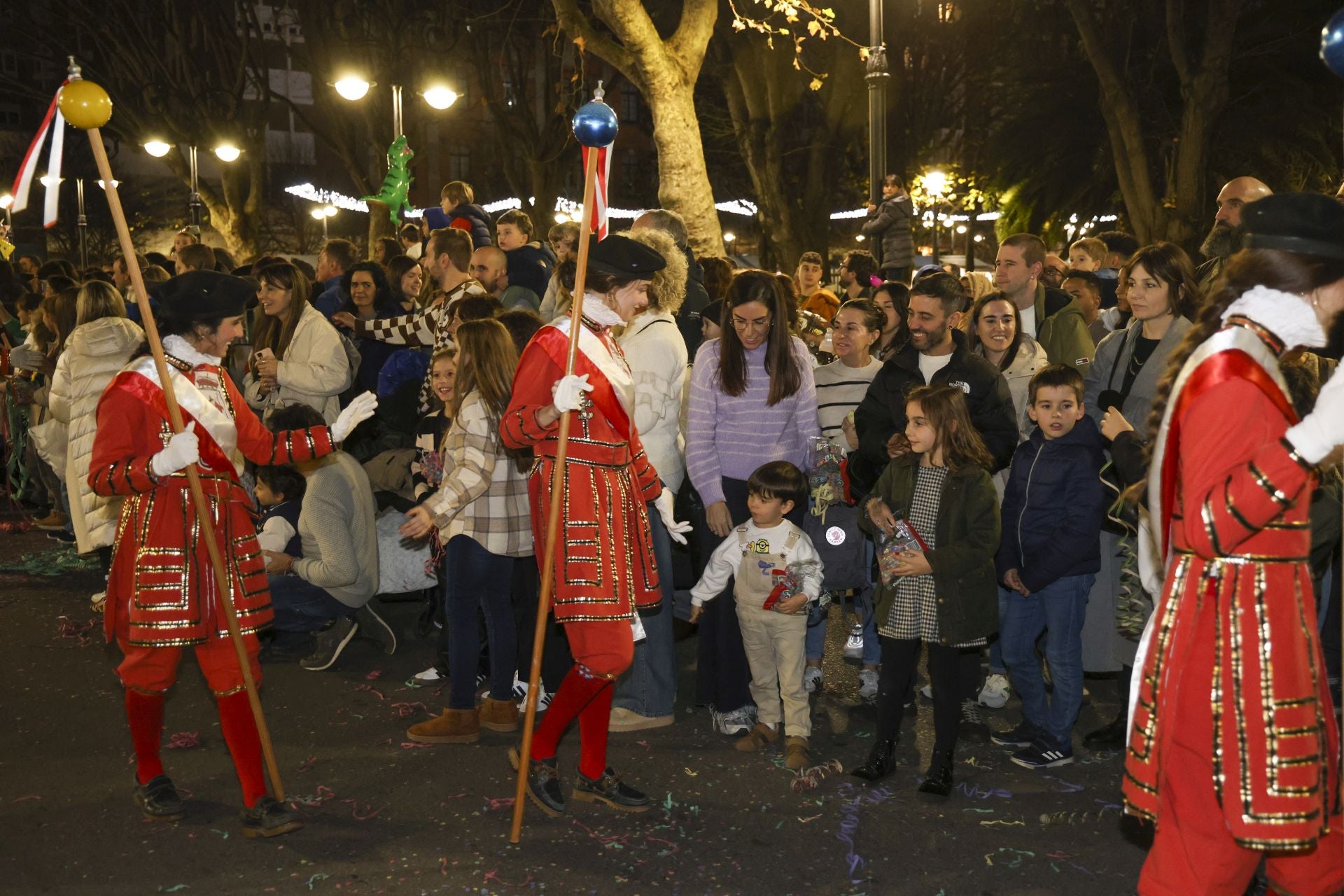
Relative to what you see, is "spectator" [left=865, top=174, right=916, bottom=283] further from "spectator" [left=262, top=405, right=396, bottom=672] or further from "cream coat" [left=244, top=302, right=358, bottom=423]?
"spectator" [left=262, top=405, right=396, bottom=672]

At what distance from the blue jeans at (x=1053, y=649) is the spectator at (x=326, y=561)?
3433 millimetres

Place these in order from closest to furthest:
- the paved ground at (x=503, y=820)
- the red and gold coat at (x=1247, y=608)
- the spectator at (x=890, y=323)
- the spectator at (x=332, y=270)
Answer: the red and gold coat at (x=1247, y=608)
the paved ground at (x=503, y=820)
the spectator at (x=890, y=323)
the spectator at (x=332, y=270)

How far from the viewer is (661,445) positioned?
611 centimetres

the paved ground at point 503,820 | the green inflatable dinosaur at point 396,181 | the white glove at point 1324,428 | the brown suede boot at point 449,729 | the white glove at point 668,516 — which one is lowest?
the paved ground at point 503,820

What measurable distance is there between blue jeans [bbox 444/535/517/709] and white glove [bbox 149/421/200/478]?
5.18 feet

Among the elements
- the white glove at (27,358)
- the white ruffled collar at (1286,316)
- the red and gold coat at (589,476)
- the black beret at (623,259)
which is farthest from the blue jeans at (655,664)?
the white glove at (27,358)

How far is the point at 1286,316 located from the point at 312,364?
19.3 ft

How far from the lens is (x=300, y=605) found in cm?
701

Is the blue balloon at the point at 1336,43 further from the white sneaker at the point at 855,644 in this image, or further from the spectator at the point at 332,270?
the spectator at the point at 332,270

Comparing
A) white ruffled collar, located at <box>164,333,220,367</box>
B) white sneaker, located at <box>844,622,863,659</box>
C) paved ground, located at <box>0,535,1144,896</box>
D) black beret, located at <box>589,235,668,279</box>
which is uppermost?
black beret, located at <box>589,235,668,279</box>

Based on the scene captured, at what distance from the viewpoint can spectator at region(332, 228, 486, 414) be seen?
7.32m

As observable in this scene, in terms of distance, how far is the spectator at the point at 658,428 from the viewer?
594 cm

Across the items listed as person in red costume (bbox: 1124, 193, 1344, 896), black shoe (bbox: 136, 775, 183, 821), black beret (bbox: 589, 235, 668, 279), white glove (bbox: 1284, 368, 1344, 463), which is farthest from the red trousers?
black shoe (bbox: 136, 775, 183, 821)

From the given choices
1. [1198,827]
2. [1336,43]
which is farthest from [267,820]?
[1336,43]
